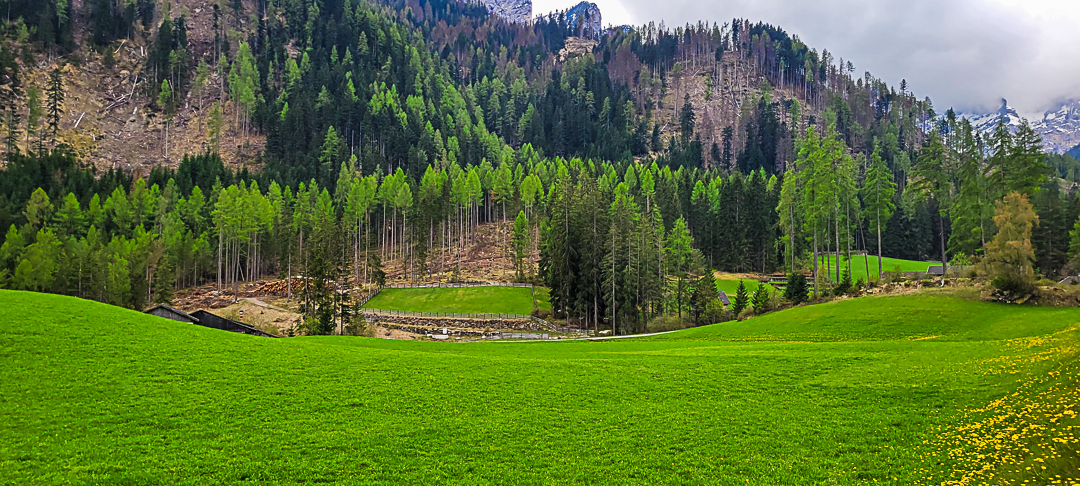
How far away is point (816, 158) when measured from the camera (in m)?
53.7

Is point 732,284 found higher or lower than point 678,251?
lower

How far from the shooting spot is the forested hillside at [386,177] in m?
64.0

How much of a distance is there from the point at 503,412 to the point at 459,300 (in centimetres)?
6353

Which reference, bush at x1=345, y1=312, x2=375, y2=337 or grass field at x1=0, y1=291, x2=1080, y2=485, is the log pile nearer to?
bush at x1=345, y1=312, x2=375, y2=337

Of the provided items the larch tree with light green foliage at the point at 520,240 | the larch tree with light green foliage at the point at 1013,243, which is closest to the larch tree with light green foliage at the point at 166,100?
the larch tree with light green foliage at the point at 520,240

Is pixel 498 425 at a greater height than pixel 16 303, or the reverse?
pixel 16 303

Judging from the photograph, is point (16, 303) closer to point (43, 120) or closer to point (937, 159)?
point (937, 159)

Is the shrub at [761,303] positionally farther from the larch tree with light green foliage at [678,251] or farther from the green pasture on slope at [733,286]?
the green pasture on slope at [733,286]

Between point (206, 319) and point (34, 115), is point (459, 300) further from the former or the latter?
point (34, 115)

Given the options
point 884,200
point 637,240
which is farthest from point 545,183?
point 884,200

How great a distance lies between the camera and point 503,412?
1866cm

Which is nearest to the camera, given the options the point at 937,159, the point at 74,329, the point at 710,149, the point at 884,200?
the point at 74,329

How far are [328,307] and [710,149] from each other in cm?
16158

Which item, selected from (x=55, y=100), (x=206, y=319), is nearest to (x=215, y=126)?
(x=55, y=100)
